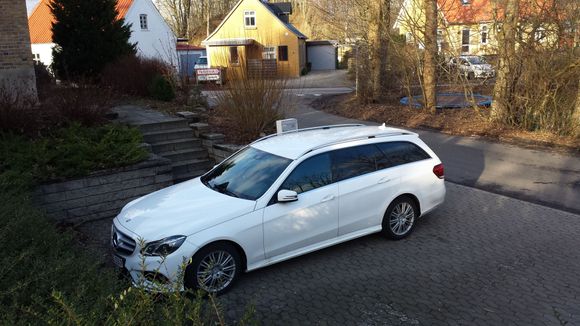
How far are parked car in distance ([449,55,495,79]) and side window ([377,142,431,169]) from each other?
29.5 feet

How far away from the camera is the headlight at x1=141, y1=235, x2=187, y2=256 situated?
5.12 m

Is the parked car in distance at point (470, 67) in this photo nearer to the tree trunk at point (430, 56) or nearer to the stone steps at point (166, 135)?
the tree trunk at point (430, 56)

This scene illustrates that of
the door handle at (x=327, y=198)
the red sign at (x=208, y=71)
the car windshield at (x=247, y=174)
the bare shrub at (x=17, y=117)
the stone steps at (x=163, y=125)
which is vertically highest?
the red sign at (x=208, y=71)

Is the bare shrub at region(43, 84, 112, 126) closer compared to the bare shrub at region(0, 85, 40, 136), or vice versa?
the bare shrub at region(0, 85, 40, 136)

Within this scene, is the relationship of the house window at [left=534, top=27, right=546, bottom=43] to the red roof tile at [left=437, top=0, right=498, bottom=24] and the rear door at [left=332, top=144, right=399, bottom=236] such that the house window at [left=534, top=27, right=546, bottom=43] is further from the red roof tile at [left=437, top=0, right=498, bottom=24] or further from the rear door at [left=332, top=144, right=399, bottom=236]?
the rear door at [left=332, top=144, right=399, bottom=236]

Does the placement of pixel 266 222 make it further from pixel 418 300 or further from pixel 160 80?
pixel 160 80

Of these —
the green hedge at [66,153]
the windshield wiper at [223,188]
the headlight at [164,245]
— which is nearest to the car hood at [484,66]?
the green hedge at [66,153]

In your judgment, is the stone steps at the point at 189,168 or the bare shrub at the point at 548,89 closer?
the stone steps at the point at 189,168

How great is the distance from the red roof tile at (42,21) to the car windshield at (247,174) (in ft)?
124

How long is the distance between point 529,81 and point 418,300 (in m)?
10.3

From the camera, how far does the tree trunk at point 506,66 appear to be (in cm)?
1329

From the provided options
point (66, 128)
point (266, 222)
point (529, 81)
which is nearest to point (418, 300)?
point (266, 222)

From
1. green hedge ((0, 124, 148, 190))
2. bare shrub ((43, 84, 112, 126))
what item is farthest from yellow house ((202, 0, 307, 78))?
green hedge ((0, 124, 148, 190))

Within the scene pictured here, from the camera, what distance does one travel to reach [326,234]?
6113mm
